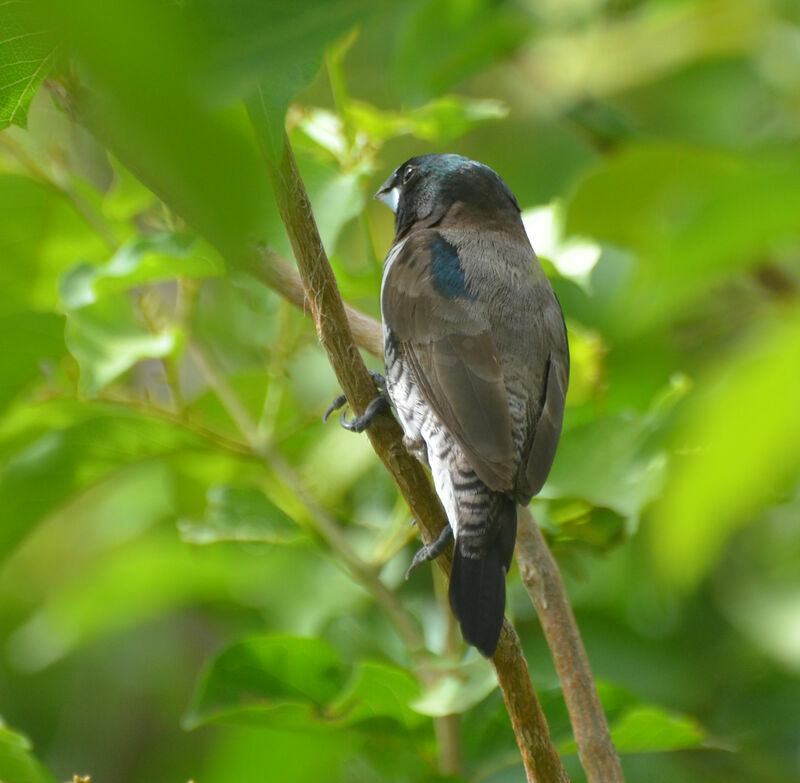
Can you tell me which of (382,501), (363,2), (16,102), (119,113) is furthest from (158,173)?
(382,501)

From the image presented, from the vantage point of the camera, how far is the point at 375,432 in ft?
6.46

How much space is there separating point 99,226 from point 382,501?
1.07 m

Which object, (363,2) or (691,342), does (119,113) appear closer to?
(363,2)

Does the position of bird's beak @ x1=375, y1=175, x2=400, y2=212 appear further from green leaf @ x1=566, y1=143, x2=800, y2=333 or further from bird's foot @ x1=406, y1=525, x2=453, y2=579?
green leaf @ x1=566, y1=143, x2=800, y2=333

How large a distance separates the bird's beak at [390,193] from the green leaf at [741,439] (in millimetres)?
2770

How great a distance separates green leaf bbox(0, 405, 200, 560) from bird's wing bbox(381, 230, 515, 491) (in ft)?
1.95

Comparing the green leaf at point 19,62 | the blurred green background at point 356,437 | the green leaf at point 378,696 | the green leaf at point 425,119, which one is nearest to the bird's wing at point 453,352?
the blurred green background at point 356,437

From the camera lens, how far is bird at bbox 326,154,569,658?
215 cm

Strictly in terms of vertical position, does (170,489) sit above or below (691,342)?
below

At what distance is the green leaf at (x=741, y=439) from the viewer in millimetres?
656

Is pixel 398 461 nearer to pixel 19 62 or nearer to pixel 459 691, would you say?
pixel 459 691

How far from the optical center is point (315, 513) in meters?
2.50

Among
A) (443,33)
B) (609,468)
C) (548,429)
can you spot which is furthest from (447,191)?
(609,468)

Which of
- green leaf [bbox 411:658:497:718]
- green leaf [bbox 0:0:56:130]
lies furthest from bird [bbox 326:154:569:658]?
green leaf [bbox 0:0:56:130]
